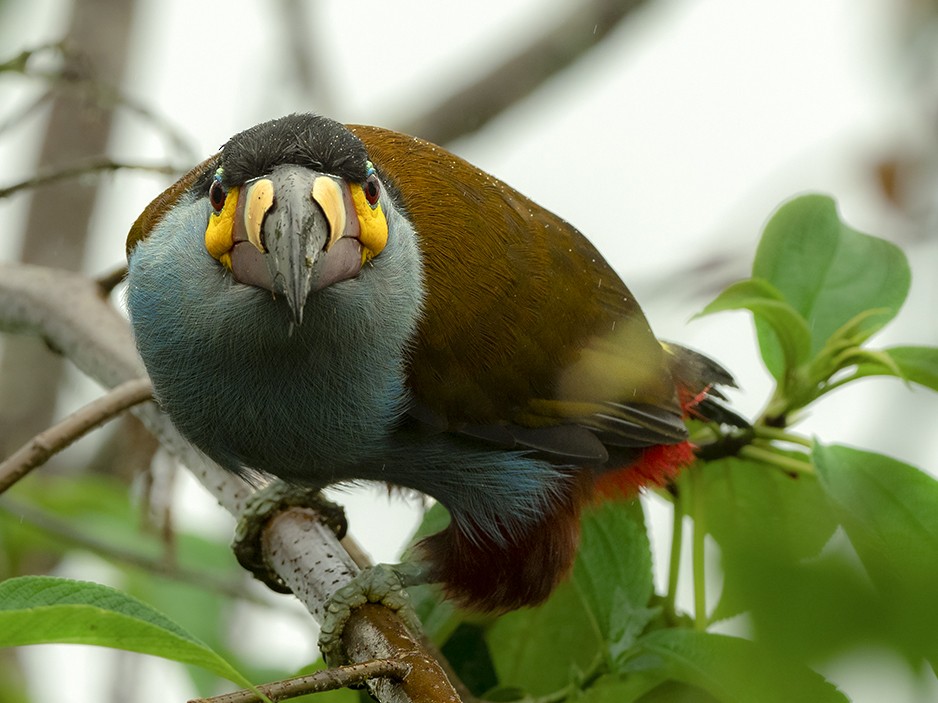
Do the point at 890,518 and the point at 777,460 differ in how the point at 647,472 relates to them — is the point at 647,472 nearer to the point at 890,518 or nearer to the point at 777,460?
the point at 777,460

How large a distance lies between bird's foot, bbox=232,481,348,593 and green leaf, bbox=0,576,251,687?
114 cm

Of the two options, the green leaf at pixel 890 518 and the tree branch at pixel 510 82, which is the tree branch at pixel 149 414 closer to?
the green leaf at pixel 890 518

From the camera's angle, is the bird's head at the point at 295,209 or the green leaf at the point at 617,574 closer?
the bird's head at the point at 295,209

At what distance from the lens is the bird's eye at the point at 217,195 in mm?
1919

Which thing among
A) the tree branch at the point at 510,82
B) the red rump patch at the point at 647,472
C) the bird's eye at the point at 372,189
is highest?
the tree branch at the point at 510,82

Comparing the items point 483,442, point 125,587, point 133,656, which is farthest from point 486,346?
point 133,656

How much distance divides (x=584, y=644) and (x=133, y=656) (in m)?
1.95

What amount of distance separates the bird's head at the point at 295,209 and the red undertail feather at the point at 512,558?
2.28 feet

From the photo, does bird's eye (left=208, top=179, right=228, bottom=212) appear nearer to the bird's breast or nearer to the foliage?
the bird's breast

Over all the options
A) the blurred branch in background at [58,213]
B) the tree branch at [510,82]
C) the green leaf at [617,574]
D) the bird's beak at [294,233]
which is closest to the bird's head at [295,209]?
the bird's beak at [294,233]

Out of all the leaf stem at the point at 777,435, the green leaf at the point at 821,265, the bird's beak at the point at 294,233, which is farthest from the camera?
the green leaf at the point at 821,265

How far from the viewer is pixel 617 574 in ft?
6.75

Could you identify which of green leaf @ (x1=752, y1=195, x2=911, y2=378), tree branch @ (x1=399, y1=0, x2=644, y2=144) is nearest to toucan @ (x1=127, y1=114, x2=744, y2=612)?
green leaf @ (x1=752, y1=195, x2=911, y2=378)

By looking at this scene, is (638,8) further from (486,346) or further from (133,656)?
(133,656)
